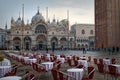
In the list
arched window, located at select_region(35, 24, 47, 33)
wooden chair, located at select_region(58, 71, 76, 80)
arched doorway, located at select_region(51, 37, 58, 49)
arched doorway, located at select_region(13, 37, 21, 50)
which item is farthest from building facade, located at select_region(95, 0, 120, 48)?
wooden chair, located at select_region(58, 71, 76, 80)

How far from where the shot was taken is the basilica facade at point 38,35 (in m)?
94.4

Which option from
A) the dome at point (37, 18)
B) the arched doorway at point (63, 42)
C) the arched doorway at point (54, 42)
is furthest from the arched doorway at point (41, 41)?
the arched doorway at point (63, 42)

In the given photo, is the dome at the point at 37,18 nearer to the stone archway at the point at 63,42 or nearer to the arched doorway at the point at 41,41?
the arched doorway at the point at 41,41

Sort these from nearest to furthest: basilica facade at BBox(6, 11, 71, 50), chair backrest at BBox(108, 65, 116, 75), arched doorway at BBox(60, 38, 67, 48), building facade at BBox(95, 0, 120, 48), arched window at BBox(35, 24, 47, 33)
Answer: chair backrest at BBox(108, 65, 116, 75) → building facade at BBox(95, 0, 120, 48) → basilica facade at BBox(6, 11, 71, 50) → arched window at BBox(35, 24, 47, 33) → arched doorway at BBox(60, 38, 67, 48)

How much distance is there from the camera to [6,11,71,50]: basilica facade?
310 ft

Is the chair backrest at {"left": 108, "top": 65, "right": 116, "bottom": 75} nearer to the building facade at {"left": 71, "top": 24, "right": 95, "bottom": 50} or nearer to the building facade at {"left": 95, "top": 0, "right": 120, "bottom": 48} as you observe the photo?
the building facade at {"left": 95, "top": 0, "right": 120, "bottom": 48}

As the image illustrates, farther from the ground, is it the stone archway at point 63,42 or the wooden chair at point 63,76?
the stone archway at point 63,42

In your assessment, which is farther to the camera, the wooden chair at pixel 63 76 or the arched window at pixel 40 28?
the arched window at pixel 40 28

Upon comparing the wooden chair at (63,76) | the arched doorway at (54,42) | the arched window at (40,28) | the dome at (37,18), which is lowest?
the wooden chair at (63,76)

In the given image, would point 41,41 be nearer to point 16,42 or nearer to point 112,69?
point 16,42

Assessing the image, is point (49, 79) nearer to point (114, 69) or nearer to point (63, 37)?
point (114, 69)

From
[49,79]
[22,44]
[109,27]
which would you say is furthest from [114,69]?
[22,44]

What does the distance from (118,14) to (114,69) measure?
53372 mm

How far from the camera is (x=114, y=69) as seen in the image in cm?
998
